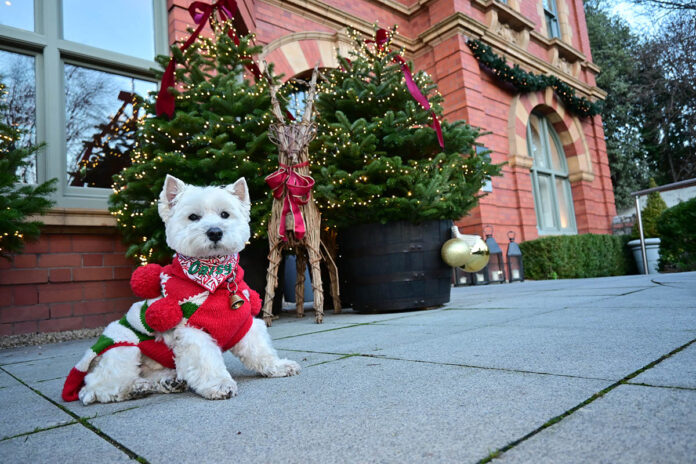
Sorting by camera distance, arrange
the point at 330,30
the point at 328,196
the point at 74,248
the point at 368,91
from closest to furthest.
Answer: the point at 328,196
the point at 368,91
the point at 74,248
the point at 330,30

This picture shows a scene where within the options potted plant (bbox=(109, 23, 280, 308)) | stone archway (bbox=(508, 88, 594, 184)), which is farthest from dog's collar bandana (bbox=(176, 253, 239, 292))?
stone archway (bbox=(508, 88, 594, 184))

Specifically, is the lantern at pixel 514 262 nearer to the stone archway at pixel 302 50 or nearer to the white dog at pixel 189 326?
the stone archway at pixel 302 50

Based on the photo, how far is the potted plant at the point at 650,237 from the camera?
7731mm

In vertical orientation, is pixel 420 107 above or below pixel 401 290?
above

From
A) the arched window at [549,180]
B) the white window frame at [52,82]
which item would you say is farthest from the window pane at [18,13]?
the arched window at [549,180]

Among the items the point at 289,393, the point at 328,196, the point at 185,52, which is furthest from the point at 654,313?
the point at 185,52

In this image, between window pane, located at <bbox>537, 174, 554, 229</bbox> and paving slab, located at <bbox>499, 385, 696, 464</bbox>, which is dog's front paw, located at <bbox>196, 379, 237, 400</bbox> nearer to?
paving slab, located at <bbox>499, 385, 696, 464</bbox>

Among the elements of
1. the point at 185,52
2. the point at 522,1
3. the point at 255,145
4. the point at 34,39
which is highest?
the point at 522,1

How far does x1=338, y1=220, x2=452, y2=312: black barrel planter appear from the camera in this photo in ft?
11.9

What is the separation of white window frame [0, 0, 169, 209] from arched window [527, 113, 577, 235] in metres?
9.09

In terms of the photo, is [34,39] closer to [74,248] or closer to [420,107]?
[74,248]

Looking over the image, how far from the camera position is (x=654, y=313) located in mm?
2330

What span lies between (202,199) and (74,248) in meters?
3.39

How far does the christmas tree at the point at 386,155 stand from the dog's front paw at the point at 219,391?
2.29 m
